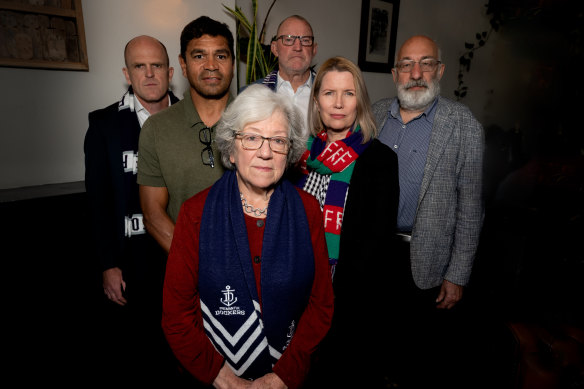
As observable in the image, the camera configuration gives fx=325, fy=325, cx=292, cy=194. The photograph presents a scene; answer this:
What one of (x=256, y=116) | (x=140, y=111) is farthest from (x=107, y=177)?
(x=256, y=116)

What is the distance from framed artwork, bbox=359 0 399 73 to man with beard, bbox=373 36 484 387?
6.96 ft

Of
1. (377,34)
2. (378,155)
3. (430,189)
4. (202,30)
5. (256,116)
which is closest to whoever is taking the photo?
(256,116)

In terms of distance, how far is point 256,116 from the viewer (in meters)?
1.20

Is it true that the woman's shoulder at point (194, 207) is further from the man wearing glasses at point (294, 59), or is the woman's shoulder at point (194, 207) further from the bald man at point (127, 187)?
the man wearing glasses at point (294, 59)

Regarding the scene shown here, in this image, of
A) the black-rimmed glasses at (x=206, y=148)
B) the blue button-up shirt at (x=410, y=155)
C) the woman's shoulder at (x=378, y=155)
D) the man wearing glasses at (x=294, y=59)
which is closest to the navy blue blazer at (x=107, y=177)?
the black-rimmed glasses at (x=206, y=148)

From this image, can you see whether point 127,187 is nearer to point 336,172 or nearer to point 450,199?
point 336,172

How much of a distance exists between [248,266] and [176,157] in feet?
2.22

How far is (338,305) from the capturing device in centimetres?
156

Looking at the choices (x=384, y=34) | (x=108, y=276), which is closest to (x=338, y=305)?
(x=108, y=276)

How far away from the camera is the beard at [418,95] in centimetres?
184

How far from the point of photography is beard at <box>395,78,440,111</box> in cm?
184

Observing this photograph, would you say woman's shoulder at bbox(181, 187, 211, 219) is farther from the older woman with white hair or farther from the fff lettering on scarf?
the fff lettering on scarf

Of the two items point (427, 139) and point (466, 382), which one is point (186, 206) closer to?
point (427, 139)

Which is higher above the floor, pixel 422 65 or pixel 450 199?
pixel 422 65
